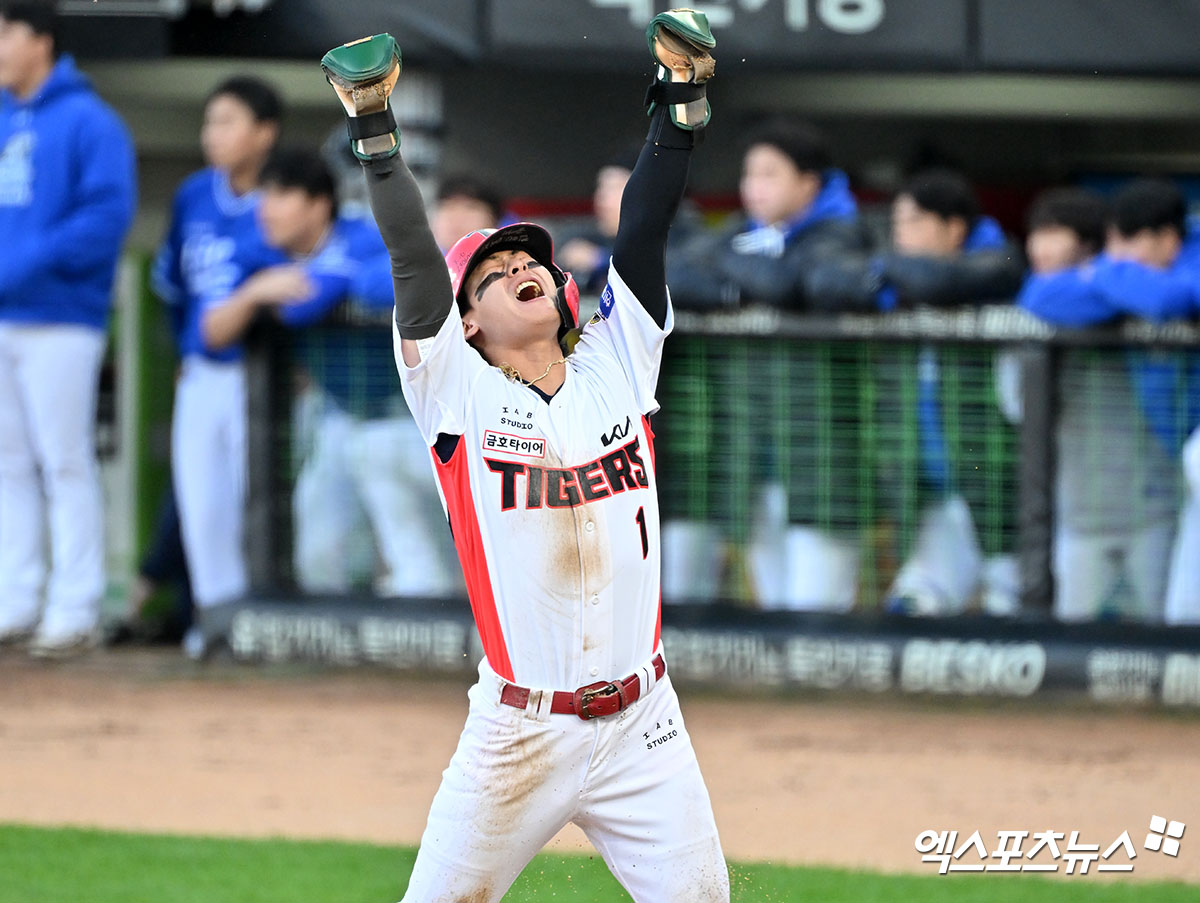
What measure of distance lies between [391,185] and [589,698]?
96 centimetres

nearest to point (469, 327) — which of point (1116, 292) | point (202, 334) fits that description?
point (1116, 292)

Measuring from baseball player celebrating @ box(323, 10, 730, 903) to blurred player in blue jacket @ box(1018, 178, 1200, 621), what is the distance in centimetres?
346

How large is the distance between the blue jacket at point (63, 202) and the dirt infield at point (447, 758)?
1479 mm

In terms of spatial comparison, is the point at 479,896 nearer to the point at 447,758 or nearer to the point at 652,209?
the point at 652,209

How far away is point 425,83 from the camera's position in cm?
871

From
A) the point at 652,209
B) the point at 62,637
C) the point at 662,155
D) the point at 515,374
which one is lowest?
the point at 62,637

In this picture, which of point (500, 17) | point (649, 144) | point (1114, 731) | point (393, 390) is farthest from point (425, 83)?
point (649, 144)

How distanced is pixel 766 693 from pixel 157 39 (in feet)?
13.7

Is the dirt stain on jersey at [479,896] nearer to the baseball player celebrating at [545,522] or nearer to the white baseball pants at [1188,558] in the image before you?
the baseball player celebrating at [545,522]

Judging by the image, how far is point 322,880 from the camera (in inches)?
183

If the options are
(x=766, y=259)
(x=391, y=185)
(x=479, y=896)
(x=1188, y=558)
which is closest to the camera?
(x=391, y=185)

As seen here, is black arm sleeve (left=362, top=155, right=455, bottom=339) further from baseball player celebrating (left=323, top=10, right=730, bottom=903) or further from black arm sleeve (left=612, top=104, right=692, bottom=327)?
black arm sleeve (left=612, top=104, right=692, bottom=327)

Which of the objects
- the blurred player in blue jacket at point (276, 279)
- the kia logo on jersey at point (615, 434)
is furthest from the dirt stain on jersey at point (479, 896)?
the blurred player in blue jacket at point (276, 279)

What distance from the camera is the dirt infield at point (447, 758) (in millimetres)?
5223
